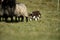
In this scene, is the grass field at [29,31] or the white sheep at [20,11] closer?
the grass field at [29,31]

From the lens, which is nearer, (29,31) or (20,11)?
(29,31)

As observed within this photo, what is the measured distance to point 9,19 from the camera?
12.5 meters

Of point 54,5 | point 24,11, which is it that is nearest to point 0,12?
point 24,11

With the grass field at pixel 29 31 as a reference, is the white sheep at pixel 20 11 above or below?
above

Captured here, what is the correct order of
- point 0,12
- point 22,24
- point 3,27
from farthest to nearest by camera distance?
point 0,12
point 22,24
point 3,27

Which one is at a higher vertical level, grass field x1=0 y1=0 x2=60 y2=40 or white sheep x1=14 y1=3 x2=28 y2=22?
white sheep x1=14 y1=3 x2=28 y2=22

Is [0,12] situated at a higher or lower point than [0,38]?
higher

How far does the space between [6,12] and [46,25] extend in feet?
7.18

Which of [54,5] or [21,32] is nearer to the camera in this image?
[21,32]

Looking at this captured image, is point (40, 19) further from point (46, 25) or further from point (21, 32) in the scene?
point (21, 32)

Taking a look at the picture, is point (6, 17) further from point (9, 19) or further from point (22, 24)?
point (22, 24)

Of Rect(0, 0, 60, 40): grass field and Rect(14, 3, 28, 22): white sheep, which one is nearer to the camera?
Rect(0, 0, 60, 40): grass field

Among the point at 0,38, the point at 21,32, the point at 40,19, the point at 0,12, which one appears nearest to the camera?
the point at 0,38

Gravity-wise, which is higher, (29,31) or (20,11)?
(20,11)
